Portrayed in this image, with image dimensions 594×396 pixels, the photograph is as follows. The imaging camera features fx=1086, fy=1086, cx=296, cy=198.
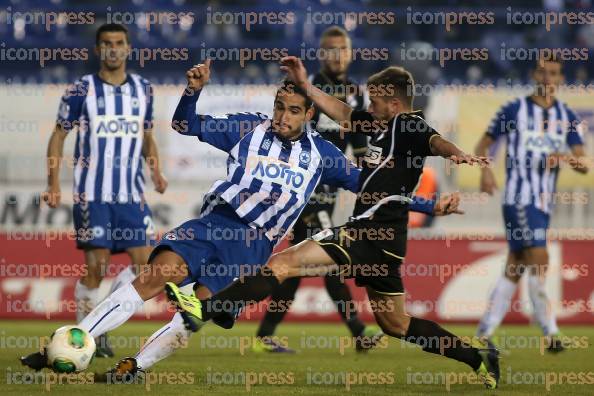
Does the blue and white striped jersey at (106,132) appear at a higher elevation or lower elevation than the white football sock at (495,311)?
higher

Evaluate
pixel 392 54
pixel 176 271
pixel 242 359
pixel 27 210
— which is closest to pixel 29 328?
pixel 27 210

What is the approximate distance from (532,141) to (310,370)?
3484mm

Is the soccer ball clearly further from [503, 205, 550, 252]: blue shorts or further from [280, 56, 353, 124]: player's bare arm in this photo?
[503, 205, 550, 252]: blue shorts

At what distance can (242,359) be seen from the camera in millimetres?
8242

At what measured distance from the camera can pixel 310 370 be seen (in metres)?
7.50

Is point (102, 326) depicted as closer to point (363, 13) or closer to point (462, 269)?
point (462, 269)

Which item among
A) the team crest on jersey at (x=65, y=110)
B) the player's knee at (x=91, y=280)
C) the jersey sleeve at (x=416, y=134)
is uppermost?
the team crest on jersey at (x=65, y=110)

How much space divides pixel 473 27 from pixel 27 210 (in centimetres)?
755

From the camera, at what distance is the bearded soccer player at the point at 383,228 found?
5.93 meters

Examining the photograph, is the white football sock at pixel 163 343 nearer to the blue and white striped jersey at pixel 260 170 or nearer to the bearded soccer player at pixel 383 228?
the bearded soccer player at pixel 383 228

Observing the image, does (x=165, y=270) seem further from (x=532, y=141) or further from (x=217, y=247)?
(x=532, y=141)

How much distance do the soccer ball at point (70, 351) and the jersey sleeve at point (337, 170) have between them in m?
1.78

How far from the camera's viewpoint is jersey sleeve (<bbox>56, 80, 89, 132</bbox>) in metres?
8.09

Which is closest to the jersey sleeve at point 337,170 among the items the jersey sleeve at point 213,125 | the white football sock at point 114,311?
the jersey sleeve at point 213,125
